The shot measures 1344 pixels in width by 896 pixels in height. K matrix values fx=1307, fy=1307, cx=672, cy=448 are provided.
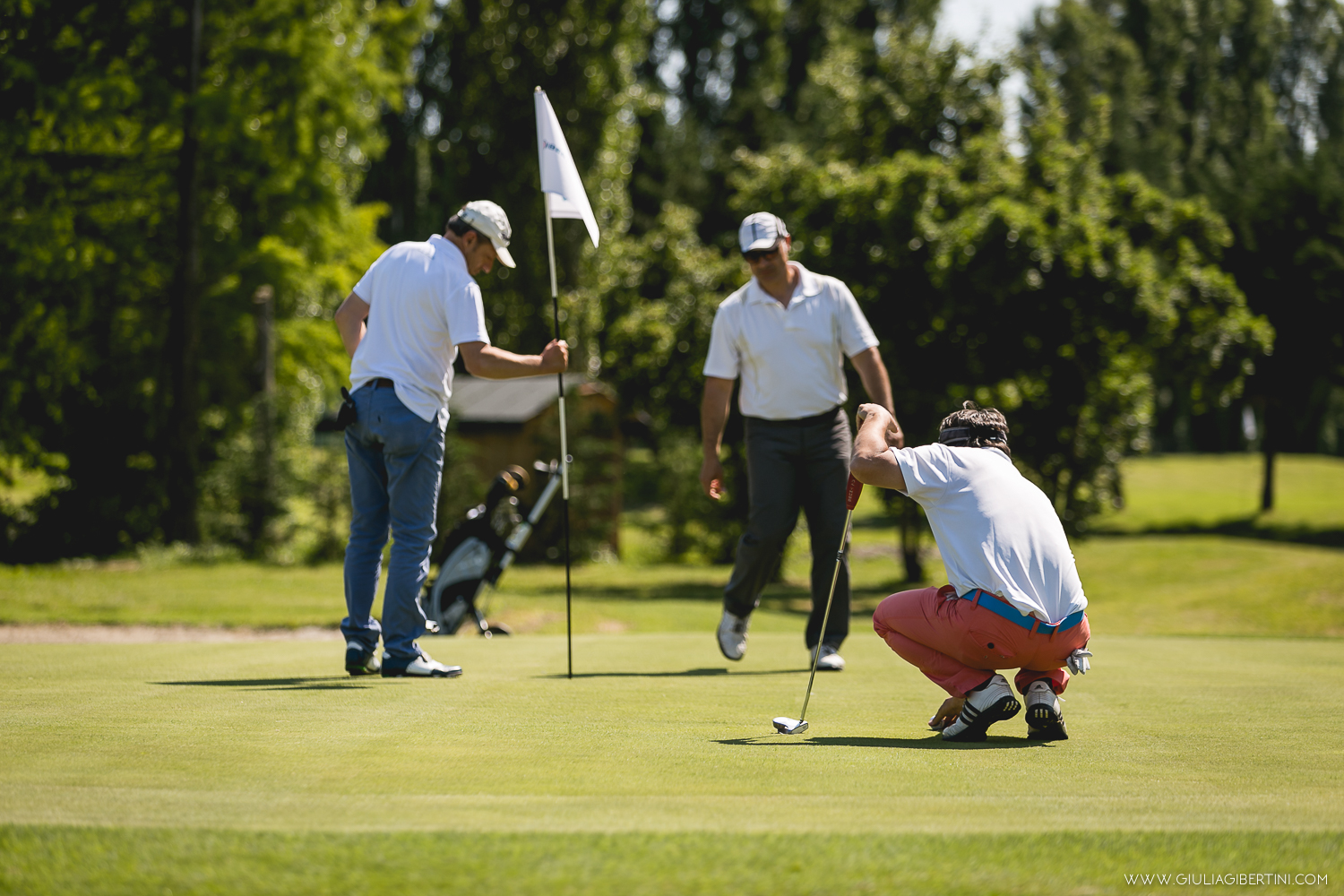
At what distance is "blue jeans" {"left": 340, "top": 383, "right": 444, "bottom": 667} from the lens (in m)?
5.87

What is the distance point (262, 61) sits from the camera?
20078 mm

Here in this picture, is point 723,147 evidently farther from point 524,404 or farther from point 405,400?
point 405,400

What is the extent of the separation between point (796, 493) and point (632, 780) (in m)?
3.67

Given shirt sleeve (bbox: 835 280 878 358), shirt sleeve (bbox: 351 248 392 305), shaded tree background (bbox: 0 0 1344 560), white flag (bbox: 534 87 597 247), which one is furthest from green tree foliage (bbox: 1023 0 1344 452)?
shirt sleeve (bbox: 351 248 392 305)

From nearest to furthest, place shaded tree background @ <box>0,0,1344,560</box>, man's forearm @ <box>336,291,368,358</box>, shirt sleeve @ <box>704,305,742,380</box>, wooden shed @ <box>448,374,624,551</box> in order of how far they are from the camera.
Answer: man's forearm @ <box>336,291,368,358</box>, shirt sleeve @ <box>704,305,742,380</box>, shaded tree background @ <box>0,0,1344,560</box>, wooden shed @ <box>448,374,624,551</box>

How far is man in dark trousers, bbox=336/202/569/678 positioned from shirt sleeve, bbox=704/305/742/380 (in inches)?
54.7

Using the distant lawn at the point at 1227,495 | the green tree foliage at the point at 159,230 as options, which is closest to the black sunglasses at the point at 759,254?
the green tree foliage at the point at 159,230

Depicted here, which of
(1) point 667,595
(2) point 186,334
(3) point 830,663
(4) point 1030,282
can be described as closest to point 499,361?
(3) point 830,663

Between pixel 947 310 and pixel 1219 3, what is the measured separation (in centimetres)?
3565

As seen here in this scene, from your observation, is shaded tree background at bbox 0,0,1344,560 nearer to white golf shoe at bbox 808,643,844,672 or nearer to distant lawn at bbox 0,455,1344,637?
distant lawn at bbox 0,455,1344,637

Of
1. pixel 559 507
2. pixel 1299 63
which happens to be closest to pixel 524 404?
pixel 559 507

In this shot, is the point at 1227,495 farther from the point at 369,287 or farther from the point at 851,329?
the point at 369,287

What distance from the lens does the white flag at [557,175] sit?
21.0ft

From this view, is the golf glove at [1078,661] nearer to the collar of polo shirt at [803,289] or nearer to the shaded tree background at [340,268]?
the collar of polo shirt at [803,289]
